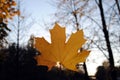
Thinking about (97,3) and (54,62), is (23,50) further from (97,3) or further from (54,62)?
(54,62)

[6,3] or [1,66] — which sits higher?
[6,3]

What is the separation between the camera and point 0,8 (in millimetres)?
9156

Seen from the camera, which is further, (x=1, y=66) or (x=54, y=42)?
(x=1, y=66)

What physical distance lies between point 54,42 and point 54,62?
0.24 feet

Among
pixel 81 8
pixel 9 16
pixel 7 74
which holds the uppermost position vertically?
pixel 81 8

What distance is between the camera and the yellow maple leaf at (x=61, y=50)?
67 cm

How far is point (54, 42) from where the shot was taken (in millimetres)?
718

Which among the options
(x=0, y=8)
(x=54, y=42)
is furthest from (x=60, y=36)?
(x=0, y=8)

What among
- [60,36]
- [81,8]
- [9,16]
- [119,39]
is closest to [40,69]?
[81,8]

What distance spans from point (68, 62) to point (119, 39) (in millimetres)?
11875

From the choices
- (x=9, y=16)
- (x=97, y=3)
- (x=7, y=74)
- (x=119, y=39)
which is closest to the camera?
(x=9, y=16)

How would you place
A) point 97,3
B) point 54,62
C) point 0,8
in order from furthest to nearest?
1. point 97,3
2. point 0,8
3. point 54,62

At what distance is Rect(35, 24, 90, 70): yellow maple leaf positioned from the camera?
2.19 ft

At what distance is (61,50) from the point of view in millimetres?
683
